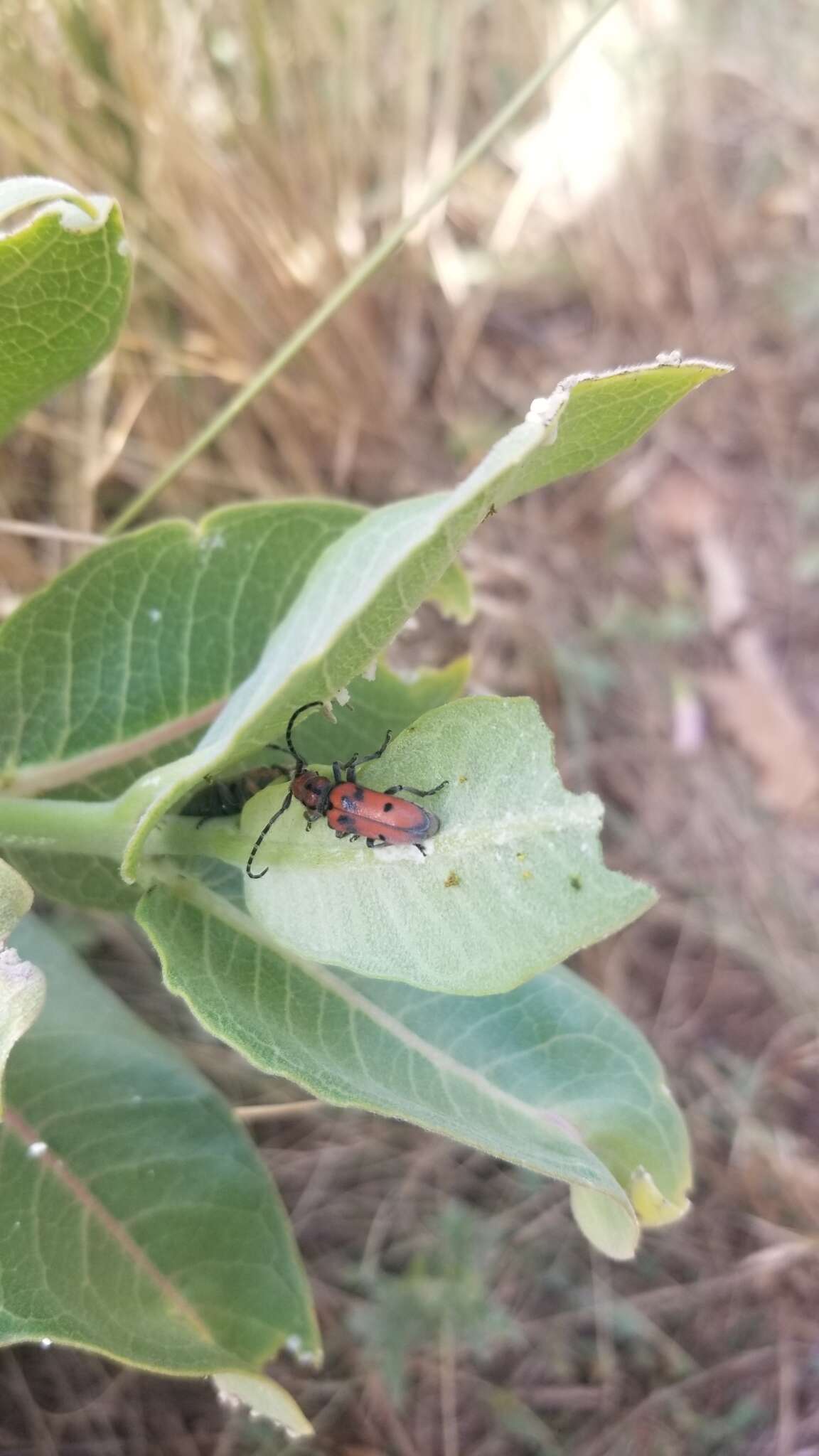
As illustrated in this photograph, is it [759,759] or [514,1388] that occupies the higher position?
[759,759]

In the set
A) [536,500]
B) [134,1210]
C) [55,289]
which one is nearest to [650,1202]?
[134,1210]

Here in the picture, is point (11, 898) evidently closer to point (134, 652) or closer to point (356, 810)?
point (356, 810)

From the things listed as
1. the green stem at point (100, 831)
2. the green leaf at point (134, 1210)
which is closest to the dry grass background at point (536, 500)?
the green stem at point (100, 831)

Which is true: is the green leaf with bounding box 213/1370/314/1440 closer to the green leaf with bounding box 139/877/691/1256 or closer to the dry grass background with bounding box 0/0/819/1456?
the green leaf with bounding box 139/877/691/1256

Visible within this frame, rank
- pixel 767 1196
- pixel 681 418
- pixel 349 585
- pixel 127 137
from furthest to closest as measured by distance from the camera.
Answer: pixel 681 418 < pixel 767 1196 < pixel 127 137 < pixel 349 585

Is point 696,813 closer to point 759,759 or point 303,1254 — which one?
point 759,759

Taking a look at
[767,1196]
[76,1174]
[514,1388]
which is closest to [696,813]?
[767,1196]

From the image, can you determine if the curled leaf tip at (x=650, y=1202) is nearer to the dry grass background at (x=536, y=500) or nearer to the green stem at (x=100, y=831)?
the green stem at (x=100, y=831)
